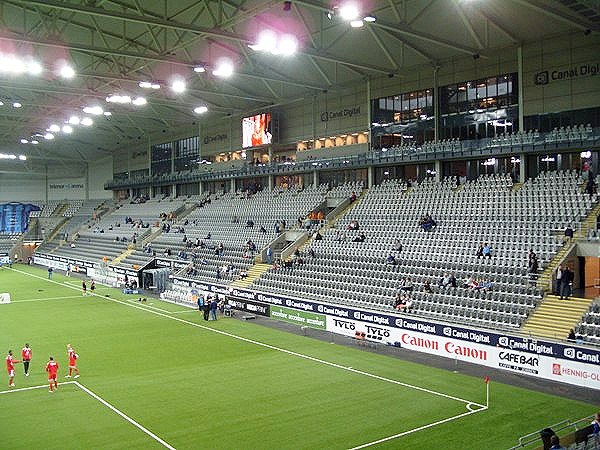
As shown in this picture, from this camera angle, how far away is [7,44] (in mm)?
38094

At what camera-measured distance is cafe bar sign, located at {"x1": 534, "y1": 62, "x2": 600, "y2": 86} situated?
33.2 meters

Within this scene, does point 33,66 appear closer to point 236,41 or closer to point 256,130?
point 236,41

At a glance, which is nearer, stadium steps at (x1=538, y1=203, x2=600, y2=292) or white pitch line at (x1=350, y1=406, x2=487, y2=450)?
white pitch line at (x1=350, y1=406, x2=487, y2=450)

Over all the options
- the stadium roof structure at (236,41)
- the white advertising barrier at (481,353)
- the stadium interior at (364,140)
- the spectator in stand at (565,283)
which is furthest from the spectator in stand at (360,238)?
the spectator in stand at (565,283)

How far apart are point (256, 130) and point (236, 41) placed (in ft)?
63.9

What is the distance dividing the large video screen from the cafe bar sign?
83.1 ft

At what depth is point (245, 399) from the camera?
1889 cm

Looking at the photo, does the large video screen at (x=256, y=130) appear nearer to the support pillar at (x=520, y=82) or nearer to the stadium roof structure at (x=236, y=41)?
the stadium roof structure at (x=236, y=41)

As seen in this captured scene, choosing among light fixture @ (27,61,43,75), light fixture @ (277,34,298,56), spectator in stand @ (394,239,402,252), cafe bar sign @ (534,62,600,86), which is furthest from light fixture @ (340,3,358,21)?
light fixture @ (27,61,43,75)

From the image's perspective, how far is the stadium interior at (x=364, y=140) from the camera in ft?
92.9

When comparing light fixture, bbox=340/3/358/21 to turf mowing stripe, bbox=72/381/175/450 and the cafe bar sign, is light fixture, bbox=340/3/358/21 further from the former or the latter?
turf mowing stripe, bbox=72/381/175/450

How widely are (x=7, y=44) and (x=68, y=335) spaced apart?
801 inches

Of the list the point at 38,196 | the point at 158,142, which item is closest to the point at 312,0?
the point at 158,142

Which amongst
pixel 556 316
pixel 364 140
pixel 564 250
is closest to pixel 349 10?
pixel 564 250
